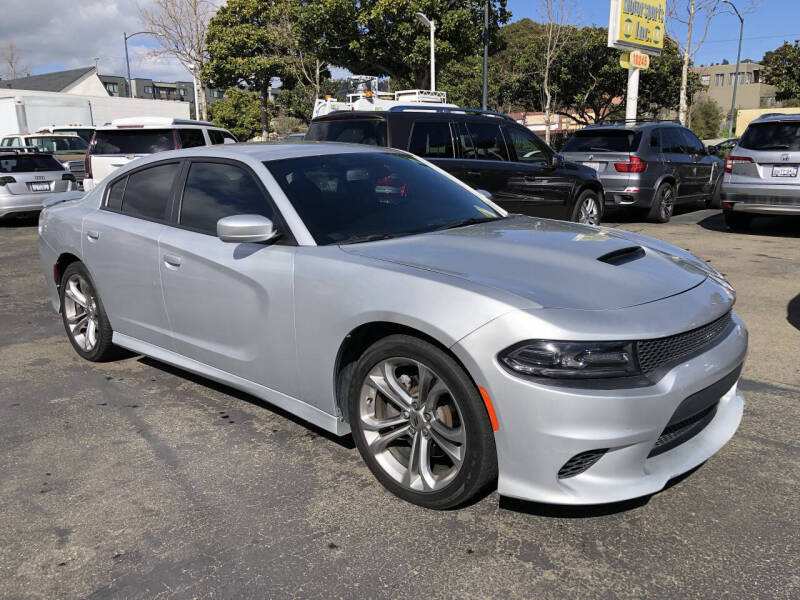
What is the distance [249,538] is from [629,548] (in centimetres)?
149

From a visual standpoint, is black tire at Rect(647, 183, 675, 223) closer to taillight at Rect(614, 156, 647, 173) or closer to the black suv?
taillight at Rect(614, 156, 647, 173)

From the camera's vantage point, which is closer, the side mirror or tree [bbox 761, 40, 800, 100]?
the side mirror

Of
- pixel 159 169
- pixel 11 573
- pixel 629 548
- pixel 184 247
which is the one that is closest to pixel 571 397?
pixel 629 548

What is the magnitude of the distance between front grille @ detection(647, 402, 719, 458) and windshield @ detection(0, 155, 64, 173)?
1337 centimetres

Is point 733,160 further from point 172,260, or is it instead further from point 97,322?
point 97,322

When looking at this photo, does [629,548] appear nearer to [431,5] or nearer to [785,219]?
[785,219]

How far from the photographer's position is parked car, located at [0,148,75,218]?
12602mm

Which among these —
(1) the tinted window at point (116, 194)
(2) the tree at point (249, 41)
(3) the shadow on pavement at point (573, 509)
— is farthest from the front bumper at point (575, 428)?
(2) the tree at point (249, 41)

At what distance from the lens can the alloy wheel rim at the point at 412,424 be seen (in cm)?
276

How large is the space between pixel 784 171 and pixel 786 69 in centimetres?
5332

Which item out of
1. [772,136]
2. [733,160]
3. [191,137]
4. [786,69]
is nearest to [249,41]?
[191,137]

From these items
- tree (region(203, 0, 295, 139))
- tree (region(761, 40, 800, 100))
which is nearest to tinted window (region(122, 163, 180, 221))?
tree (region(203, 0, 295, 139))

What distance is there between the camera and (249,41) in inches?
1437

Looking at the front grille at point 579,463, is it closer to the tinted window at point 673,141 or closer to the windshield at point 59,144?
the tinted window at point 673,141
